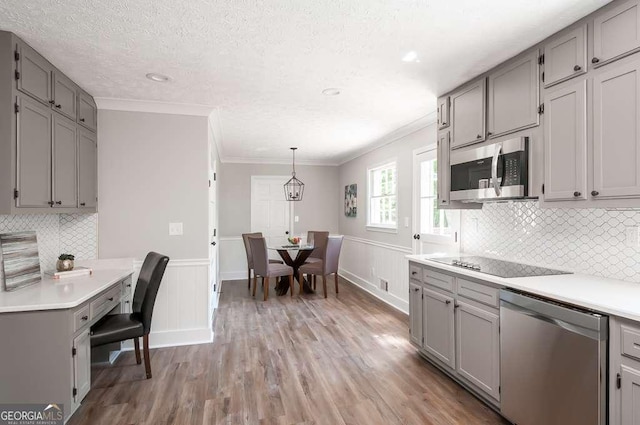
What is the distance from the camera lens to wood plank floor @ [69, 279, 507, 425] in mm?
2248

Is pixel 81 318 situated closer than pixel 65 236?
Yes

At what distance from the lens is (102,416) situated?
2.25 m

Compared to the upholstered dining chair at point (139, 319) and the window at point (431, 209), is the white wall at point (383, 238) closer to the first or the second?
the window at point (431, 209)

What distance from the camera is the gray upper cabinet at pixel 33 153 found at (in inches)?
85.4

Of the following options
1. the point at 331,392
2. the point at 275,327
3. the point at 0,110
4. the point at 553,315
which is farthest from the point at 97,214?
the point at 553,315

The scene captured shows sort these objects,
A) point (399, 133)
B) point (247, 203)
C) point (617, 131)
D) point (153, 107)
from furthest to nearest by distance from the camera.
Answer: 1. point (247, 203)
2. point (399, 133)
3. point (153, 107)
4. point (617, 131)

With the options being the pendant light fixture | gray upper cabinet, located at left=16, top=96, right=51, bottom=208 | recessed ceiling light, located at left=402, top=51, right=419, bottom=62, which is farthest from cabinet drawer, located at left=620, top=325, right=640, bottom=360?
the pendant light fixture

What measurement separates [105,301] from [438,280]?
8.61 feet

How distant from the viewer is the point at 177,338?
11.3 feet

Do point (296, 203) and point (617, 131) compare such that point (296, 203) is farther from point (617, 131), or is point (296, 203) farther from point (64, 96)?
point (617, 131)

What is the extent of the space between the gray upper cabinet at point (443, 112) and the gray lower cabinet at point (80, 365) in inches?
129

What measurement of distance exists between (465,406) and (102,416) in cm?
247

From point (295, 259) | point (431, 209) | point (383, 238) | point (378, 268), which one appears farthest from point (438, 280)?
point (295, 259)

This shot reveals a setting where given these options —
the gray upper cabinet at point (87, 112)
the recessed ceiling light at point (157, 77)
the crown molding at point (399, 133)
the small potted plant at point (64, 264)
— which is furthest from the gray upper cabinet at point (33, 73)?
the crown molding at point (399, 133)
